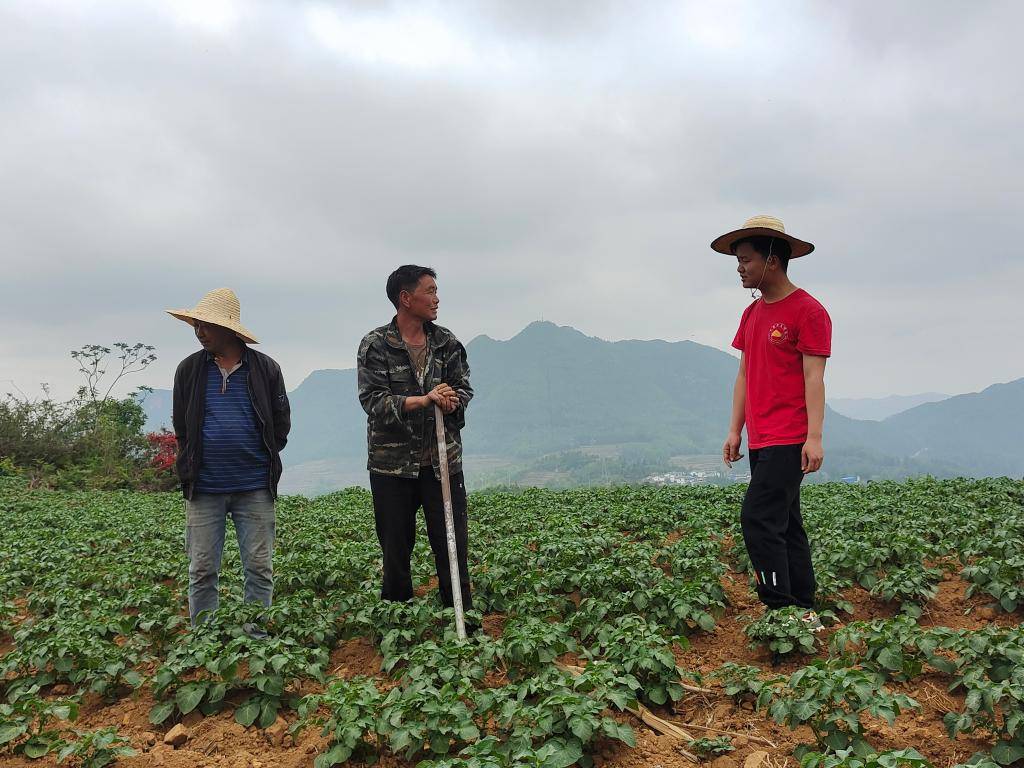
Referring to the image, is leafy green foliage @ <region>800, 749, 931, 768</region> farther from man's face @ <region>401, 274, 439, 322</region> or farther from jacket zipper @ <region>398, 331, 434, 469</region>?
man's face @ <region>401, 274, 439, 322</region>

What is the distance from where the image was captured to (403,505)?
4.45 metres

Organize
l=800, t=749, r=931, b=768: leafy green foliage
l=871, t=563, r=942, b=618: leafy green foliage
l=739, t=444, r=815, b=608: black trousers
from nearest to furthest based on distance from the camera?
l=800, t=749, r=931, b=768: leafy green foliage → l=739, t=444, r=815, b=608: black trousers → l=871, t=563, r=942, b=618: leafy green foliage

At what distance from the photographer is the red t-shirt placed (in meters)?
4.07

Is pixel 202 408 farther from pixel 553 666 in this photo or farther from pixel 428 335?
pixel 553 666

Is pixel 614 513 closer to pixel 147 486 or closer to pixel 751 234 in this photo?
pixel 751 234

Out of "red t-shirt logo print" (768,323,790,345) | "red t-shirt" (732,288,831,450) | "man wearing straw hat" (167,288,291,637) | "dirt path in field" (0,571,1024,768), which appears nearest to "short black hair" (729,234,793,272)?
"red t-shirt" (732,288,831,450)

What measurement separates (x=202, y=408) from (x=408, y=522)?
153 centimetres

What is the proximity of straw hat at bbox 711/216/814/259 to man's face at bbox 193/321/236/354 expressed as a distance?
324cm

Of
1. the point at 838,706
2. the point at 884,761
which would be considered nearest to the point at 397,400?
the point at 838,706

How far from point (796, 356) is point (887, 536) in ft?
10.0

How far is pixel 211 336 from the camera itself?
14.5 feet

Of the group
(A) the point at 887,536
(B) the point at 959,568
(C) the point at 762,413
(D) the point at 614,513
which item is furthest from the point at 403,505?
(D) the point at 614,513

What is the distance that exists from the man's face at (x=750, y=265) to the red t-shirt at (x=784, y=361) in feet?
0.69

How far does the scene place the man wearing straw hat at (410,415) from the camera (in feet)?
14.2
